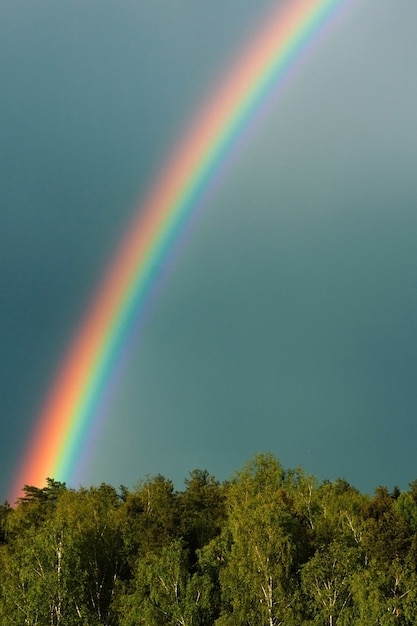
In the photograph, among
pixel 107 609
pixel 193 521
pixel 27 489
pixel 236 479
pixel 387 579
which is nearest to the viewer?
pixel 387 579

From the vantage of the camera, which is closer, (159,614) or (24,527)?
(159,614)

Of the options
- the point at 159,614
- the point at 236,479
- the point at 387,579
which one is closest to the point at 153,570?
the point at 159,614

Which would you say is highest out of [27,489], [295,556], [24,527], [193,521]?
[27,489]

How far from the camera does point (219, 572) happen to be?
172 ft

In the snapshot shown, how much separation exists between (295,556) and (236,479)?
54.4m

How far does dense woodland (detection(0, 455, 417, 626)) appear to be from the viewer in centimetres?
4759

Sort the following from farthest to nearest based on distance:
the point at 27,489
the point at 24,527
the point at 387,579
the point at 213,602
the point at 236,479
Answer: the point at 27,489, the point at 236,479, the point at 24,527, the point at 213,602, the point at 387,579

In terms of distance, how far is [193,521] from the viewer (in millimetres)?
63531

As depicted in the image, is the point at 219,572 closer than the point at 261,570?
No

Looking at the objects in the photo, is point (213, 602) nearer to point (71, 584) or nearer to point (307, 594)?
point (307, 594)

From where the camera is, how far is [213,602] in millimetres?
51500

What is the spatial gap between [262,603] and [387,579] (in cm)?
838

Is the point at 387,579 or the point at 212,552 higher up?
the point at 212,552

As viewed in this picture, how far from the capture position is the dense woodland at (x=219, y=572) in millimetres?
47594
